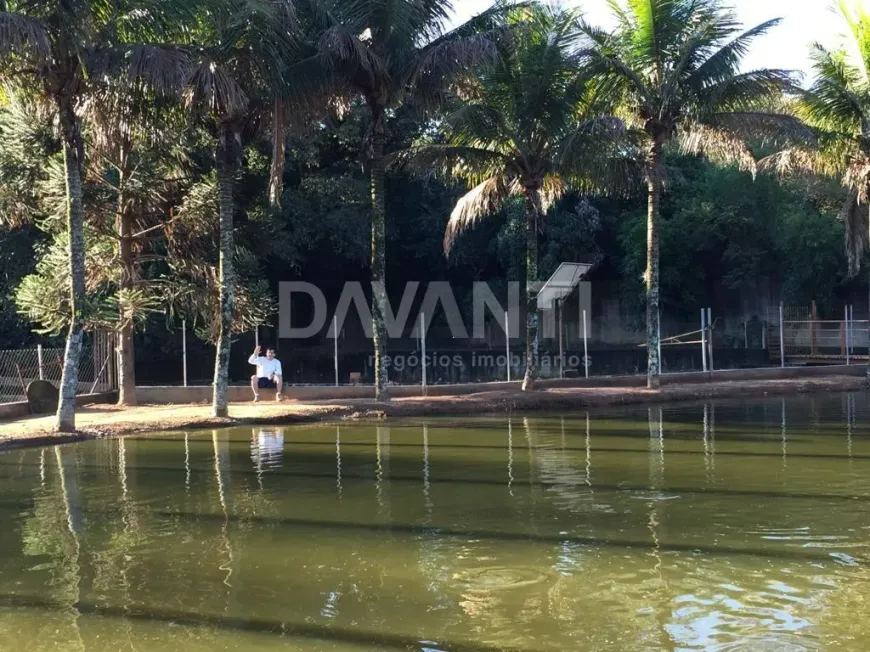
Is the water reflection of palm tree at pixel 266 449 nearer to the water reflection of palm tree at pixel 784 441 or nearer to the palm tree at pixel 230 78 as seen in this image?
the palm tree at pixel 230 78

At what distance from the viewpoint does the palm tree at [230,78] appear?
52.4ft

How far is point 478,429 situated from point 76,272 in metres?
7.87

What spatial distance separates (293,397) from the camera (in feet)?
70.0

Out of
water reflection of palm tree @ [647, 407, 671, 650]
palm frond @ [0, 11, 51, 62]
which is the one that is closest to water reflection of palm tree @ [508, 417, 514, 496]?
water reflection of palm tree @ [647, 407, 671, 650]

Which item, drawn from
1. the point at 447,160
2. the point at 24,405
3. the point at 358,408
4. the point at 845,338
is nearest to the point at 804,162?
the point at 845,338

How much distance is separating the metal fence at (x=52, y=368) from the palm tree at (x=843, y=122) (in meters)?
17.8

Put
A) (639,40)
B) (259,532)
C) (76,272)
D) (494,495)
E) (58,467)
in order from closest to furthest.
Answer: (259,532), (494,495), (58,467), (76,272), (639,40)

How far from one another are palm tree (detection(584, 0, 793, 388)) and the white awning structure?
3.05 metres

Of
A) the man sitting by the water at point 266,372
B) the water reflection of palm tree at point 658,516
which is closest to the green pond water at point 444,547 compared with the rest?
the water reflection of palm tree at point 658,516

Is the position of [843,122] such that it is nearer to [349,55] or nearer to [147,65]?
[349,55]

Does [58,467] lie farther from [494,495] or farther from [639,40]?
[639,40]

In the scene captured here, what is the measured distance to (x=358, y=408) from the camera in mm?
19203

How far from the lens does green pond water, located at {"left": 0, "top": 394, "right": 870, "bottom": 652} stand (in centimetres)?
607

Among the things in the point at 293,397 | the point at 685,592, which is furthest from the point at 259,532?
the point at 293,397
